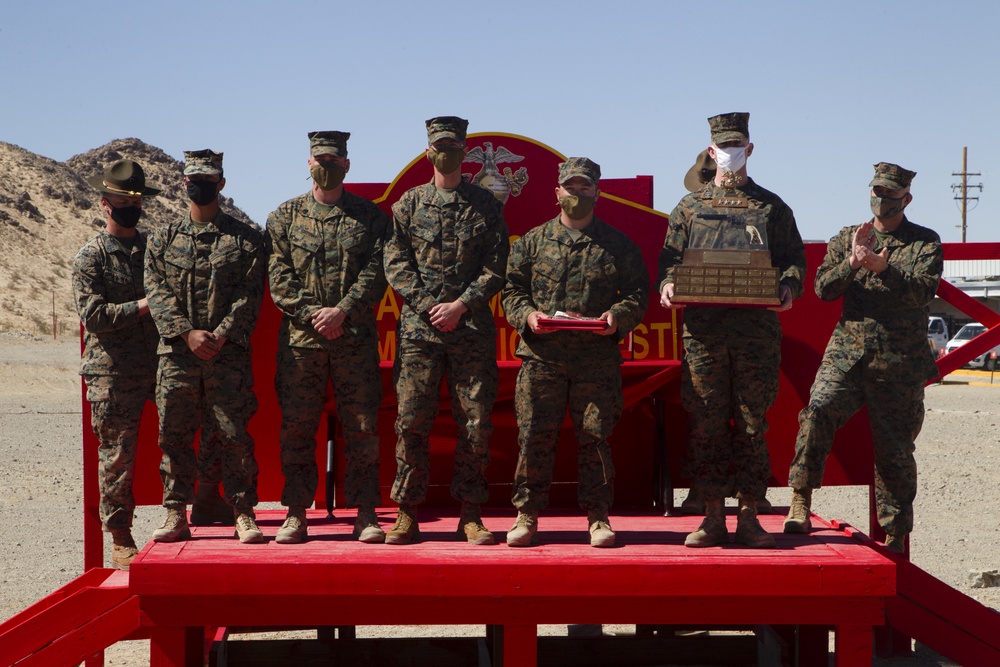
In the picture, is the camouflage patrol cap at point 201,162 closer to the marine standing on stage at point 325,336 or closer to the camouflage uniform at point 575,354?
the marine standing on stage at point 325,336

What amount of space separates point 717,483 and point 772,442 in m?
1.74

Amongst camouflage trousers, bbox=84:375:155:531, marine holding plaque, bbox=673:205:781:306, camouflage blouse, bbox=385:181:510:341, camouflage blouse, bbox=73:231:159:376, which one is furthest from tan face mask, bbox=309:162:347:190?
marine holding plaque, bbox=673:205:781:306

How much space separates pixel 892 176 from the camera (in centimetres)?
599

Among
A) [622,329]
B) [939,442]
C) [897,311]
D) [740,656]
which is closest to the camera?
[622,329]

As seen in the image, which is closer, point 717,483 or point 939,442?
point 717,483

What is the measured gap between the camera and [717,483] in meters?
5.51

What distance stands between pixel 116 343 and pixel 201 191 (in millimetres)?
1086

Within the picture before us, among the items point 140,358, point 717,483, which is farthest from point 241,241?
point 717,483

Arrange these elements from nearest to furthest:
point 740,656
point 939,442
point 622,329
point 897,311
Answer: point 622,329
point 897,311
point 740,656
point 939,442

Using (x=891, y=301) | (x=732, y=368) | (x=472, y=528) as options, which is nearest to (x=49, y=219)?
(x=472, y=528)

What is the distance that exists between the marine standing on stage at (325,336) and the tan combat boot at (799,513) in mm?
2161

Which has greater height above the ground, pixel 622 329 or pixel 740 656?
pixel 622 329

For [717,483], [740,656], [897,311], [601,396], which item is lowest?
[740,656]

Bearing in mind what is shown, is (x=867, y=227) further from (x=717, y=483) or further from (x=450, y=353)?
(x=450, y=353)
